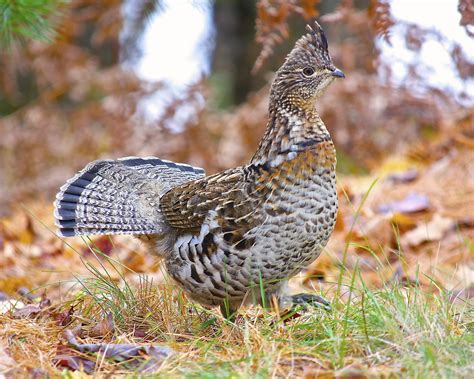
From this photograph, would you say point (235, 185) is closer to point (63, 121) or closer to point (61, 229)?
point (61, 229)

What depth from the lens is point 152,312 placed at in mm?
3643

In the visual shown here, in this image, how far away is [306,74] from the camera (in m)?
3.91

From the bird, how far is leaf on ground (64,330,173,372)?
1.83 feet

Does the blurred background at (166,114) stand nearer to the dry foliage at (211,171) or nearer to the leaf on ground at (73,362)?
the dry foliage at (211,171)

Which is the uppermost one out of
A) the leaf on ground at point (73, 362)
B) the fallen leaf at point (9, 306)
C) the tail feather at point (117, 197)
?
the tail feather at point (117, 197)

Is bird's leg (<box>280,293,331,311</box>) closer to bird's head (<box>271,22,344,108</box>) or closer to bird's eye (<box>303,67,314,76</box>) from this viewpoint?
bird's head (<box>271,22,344,108</box>)

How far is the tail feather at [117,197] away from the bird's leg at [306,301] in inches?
34.7

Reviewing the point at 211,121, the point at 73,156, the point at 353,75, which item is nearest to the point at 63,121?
the point at 73,156

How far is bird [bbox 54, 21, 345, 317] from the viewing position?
3.56 meters

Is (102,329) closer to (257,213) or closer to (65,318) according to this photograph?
(65,318)

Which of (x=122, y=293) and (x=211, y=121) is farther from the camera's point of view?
(x=211, y=121)

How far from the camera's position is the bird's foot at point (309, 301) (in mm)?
3494

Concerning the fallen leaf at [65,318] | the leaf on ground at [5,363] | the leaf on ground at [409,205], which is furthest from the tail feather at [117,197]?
the leaf on ground at [409,205]

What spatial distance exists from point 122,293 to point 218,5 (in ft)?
31.1
